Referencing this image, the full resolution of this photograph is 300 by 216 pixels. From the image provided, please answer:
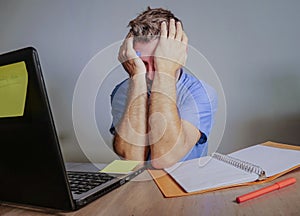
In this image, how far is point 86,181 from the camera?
27.4 inches

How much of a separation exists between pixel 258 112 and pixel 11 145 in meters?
0.90

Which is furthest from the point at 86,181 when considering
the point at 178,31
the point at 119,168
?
the point at 178,31

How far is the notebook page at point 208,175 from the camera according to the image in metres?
0.61

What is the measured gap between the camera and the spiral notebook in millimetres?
608

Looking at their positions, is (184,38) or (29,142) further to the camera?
(184,38)

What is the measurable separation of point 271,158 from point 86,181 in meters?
0.46

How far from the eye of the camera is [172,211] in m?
0.50

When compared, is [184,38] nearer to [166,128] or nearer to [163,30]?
[163,30]

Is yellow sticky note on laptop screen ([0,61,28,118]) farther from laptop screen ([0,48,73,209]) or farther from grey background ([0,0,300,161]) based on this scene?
grey background ([0,0,300,161])

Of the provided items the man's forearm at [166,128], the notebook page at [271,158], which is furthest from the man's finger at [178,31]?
the notebook page at [271,158]

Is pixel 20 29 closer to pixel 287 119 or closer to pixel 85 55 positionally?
pixel 85 55

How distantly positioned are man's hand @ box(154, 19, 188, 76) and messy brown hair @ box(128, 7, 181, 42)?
2 cm

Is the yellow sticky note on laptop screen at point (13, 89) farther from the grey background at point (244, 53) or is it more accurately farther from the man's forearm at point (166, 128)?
the grey background at point (244, 53)

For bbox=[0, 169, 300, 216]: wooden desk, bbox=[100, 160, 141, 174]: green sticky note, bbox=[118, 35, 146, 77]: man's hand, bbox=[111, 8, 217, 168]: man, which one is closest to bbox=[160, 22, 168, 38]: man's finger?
bbox=[111, 8, 217, 168]: man
